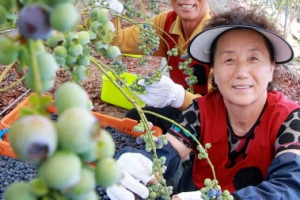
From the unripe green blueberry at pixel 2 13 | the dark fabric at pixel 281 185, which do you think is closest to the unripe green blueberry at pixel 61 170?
the unripe green blueberry at pixel 2 13

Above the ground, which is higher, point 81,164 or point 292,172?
point 81,164

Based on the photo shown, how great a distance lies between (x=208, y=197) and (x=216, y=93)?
0.74 meters

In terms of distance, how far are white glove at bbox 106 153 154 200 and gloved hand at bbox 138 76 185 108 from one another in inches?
15.3

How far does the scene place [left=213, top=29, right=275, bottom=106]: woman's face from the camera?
3.82 feet

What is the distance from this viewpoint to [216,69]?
4.12 feet

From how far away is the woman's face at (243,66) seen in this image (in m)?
1.16

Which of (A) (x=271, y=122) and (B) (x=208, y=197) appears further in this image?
(A) (x=271, y=122)

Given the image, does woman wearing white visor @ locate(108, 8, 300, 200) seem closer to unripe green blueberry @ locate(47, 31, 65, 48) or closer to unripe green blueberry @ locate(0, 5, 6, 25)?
unripe green blueberry @ locate(47, 31, 65, 48)

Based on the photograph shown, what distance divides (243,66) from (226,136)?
27 cm

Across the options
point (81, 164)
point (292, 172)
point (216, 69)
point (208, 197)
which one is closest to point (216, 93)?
point (216, 69)

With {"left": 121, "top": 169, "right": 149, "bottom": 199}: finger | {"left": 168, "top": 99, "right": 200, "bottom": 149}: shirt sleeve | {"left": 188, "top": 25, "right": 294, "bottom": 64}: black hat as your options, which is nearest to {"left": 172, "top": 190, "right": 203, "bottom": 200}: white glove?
{"left": 121, "top": 169, "right": 149, "bottom": 199}: finger

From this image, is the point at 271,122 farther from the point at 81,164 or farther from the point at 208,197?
the point at 81,164

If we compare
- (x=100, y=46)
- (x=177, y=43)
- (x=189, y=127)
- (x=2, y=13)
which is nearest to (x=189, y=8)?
(x=177, y=43)

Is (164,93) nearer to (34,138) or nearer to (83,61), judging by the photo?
(83,61)
